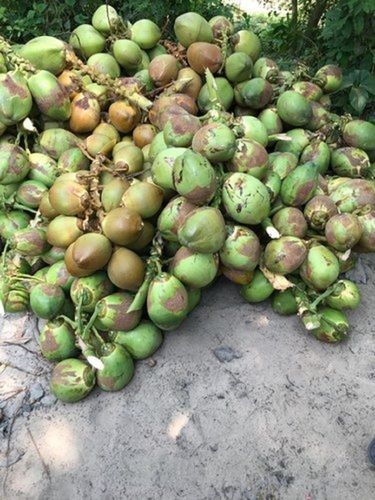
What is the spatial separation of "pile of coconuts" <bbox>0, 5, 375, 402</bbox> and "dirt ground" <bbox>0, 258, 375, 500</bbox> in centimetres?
12

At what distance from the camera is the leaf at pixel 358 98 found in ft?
10.8

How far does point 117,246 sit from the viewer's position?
2.28 m

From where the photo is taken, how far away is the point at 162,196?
2369 mm

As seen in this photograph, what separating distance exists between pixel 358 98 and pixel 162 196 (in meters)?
1.79

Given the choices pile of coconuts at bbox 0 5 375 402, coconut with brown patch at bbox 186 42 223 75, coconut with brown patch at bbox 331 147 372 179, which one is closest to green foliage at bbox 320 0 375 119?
pile of coconuts at bbox 0 5 375 402

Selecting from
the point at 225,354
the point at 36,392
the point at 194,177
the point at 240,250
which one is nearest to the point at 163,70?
the point at 194,177

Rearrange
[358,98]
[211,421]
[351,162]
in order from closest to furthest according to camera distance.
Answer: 1. [211,421]
2. [351,162]
3. [358,98]

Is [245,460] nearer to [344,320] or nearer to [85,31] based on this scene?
[344,320]

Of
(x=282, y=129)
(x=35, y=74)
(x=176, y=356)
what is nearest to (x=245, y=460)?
(x=176, y=356)

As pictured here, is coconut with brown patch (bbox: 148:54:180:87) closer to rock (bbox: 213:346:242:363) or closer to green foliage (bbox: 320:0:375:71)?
green foliage (bbox: 320:0:375:71)

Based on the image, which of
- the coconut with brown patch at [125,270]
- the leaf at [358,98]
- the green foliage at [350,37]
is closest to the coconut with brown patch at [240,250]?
the coconut with brown patch at [125,270]

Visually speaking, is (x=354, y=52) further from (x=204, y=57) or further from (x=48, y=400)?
(x=48, y=400)

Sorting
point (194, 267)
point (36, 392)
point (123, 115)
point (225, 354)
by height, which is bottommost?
point (36, 392)

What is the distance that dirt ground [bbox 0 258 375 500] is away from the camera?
6.26ft
